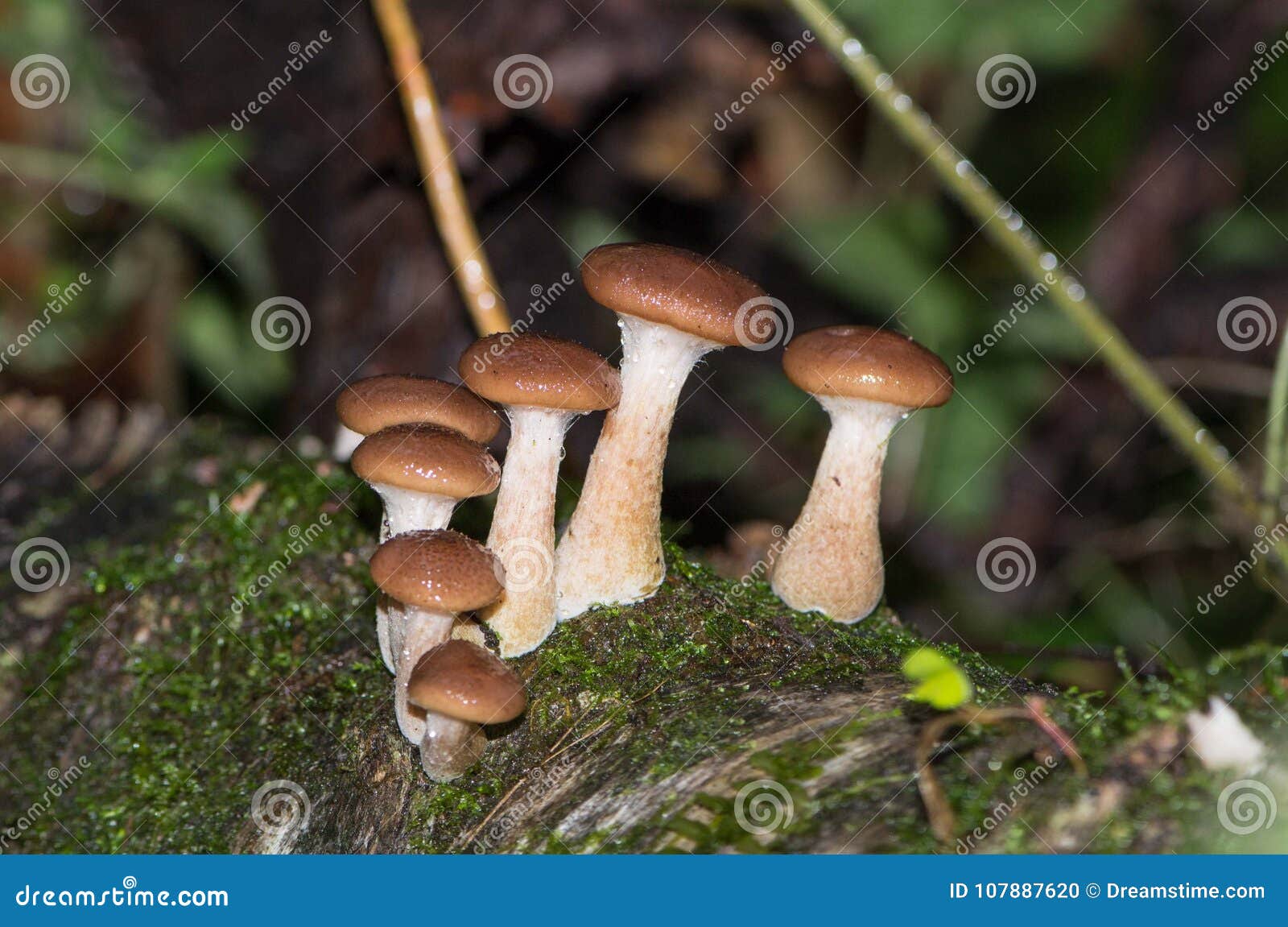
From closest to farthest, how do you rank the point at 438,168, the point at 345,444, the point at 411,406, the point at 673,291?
1. the point at 673,291
2. the point at 411,406
3. the point at 345,444
4. the point at 438,168

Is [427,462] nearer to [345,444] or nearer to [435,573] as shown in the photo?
[435,573]

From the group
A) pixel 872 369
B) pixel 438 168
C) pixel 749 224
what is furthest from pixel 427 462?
pixel 749 224

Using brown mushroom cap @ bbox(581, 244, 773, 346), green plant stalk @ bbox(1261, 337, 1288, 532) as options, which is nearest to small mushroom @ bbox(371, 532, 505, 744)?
brown mushroom cap @ bbox(581, 244, 773, 346)

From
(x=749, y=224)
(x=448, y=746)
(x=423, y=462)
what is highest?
(x=749, y=224)

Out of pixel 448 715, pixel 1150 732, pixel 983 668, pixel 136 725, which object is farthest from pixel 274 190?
pixel 1150 732

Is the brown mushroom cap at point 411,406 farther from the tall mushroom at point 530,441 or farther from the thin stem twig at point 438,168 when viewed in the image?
the thin stem twig at point 438,168

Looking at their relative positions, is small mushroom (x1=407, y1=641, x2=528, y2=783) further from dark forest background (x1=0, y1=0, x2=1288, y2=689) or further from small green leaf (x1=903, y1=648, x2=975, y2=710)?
dark forest background (x1=0, y1=0, x2=1288, y2=689)

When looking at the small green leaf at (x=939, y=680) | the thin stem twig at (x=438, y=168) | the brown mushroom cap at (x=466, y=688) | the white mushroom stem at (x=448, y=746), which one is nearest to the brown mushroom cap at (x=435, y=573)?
the brown mushroom cap at (x=466, y=688)
